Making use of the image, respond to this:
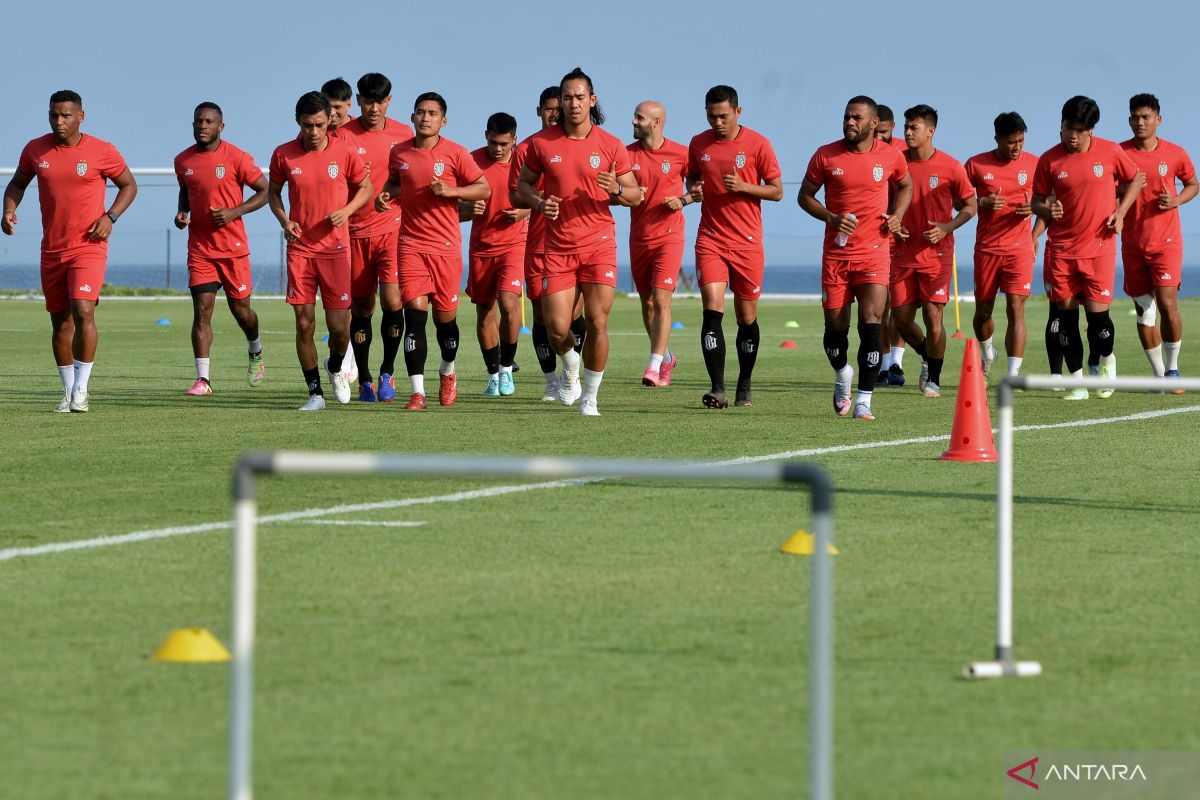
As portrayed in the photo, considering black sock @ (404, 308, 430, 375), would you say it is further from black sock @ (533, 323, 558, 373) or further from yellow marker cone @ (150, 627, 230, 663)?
yellow marker cone @ (150, 627, 230, 663)

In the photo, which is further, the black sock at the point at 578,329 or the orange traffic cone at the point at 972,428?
the black sock at the point at 578,329

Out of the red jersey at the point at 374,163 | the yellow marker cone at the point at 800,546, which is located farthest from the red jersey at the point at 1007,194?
the yellow marker cone at the point at 800,546

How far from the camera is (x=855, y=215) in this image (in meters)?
14.2

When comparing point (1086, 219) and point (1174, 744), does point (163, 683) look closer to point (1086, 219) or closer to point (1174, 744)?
point (1174, 744)

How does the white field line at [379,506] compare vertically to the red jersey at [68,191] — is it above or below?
below

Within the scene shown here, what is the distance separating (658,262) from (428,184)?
6.20 feet

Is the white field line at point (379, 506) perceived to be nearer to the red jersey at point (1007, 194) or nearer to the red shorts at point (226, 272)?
the red jersey at point (1007, 194)

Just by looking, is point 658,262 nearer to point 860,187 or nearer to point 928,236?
point 860,187

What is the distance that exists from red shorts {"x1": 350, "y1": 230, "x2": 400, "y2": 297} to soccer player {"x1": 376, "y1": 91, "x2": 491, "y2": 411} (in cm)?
45

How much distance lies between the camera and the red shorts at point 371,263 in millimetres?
15844

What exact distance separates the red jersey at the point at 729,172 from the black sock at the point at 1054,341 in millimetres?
2769

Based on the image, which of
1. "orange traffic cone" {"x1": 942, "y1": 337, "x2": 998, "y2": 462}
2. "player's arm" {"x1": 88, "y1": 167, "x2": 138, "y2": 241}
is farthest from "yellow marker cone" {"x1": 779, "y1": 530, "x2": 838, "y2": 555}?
"player's arm" {"x1": 88, "y1": 167, "x2": 138, "y2": 241}

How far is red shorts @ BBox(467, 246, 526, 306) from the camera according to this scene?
16344mm

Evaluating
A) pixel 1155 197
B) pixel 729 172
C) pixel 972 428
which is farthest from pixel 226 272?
pixel 1155 197
